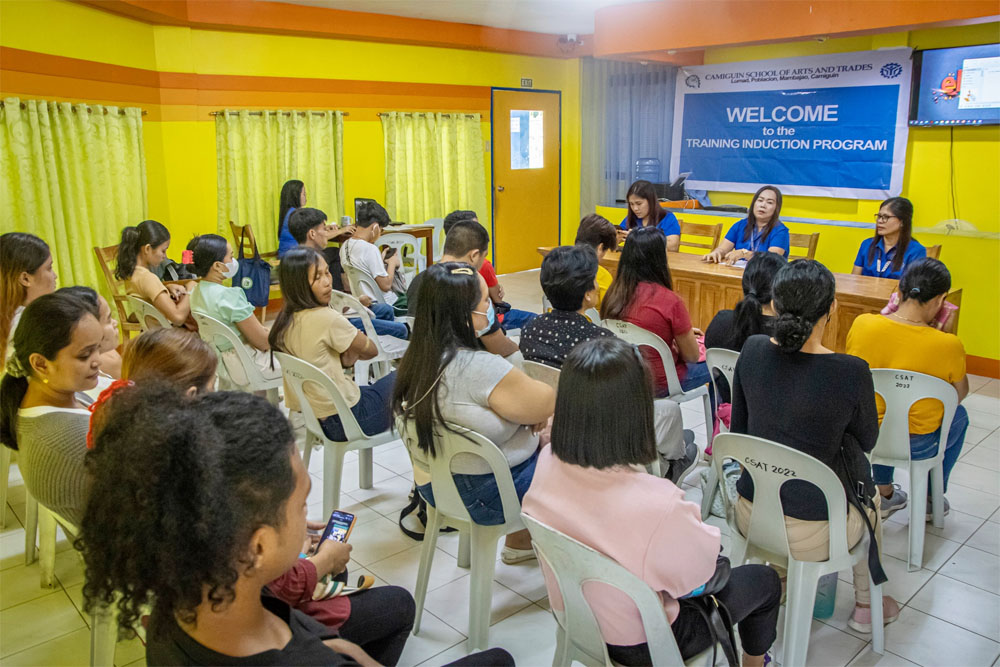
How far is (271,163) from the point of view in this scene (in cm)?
658

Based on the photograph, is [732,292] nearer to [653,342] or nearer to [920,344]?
[653,342]

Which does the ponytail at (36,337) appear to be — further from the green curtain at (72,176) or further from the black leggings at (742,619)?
the green curtain at (72,176)

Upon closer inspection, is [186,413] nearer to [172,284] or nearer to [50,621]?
[50,621]

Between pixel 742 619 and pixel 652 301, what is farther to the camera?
pixel 652 301

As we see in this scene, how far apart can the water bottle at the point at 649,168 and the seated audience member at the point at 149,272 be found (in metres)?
5.32

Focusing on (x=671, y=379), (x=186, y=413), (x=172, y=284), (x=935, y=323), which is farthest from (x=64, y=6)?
(x=935, y=323)

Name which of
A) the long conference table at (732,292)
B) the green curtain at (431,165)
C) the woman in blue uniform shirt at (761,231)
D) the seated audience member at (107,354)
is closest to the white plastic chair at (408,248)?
the green curtain at (431,165)

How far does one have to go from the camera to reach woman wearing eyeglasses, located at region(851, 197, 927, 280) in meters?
4.39

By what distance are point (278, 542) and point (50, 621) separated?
1.94 m

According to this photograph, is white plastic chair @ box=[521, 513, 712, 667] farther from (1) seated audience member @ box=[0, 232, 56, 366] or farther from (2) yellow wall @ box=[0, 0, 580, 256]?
(2) yellow wall @ box=[0, 0, 580, 256]

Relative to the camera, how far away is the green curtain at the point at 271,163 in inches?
250

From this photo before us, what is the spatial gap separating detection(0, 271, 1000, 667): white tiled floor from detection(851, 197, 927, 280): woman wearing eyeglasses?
5.12ft

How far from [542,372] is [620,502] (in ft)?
3.34

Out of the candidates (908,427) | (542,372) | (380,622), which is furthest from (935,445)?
(380,622)
